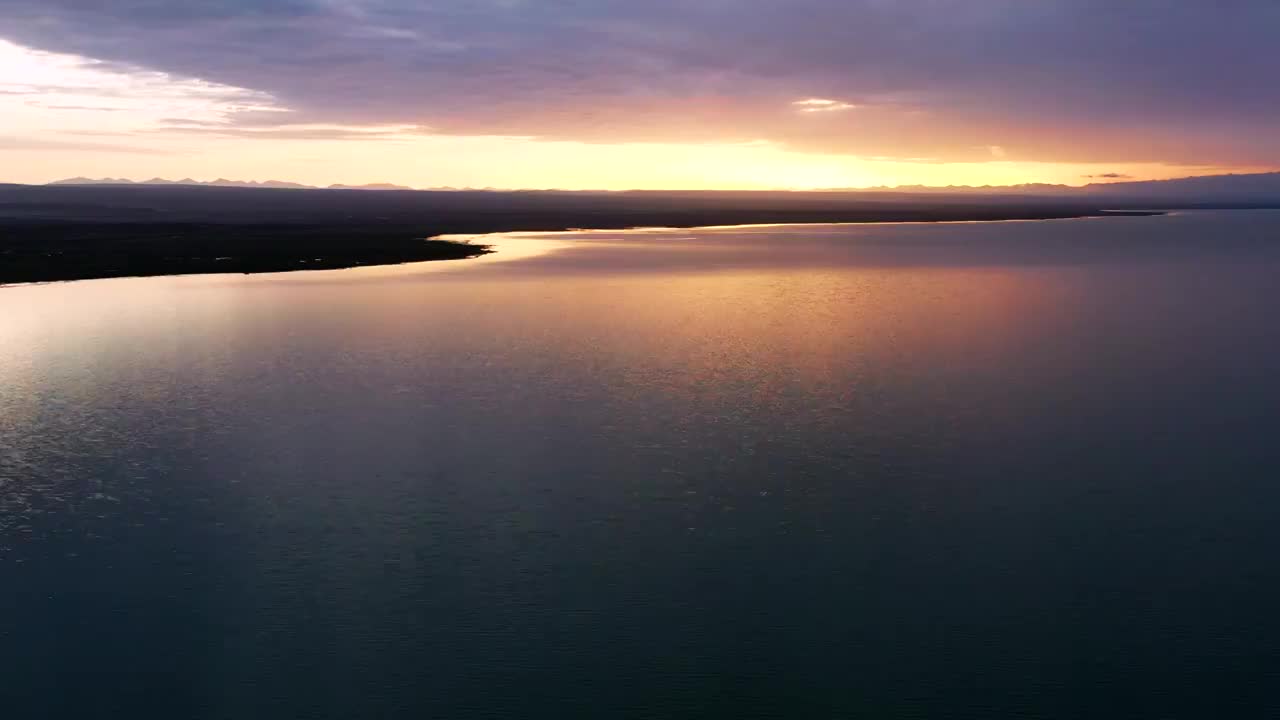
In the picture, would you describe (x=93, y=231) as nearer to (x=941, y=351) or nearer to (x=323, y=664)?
(x=941, y=351)

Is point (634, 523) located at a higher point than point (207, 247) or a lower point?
lower

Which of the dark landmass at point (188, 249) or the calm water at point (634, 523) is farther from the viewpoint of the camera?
the dark landmass at point (188, 249)

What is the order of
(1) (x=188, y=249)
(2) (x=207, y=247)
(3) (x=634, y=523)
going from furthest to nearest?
(2) (x=207, y=247)
(1) (x=188, y=249)
(3) (x=634, y=523)

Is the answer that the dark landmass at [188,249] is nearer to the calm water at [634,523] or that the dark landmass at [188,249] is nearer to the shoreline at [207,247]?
the shoreline at [207,247]

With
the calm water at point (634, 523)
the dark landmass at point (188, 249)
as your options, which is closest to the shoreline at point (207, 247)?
the dark landmass at point (188, 249)

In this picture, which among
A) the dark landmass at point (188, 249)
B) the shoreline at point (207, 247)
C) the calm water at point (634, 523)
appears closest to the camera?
the calm water at point (634, 523)

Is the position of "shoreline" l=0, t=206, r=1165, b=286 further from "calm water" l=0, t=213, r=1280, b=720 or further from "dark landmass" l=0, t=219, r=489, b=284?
"calm water" l=0, t=213, r=1280, b=720

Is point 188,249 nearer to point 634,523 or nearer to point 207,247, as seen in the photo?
point 207,247

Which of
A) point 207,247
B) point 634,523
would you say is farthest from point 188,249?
point 634,523
